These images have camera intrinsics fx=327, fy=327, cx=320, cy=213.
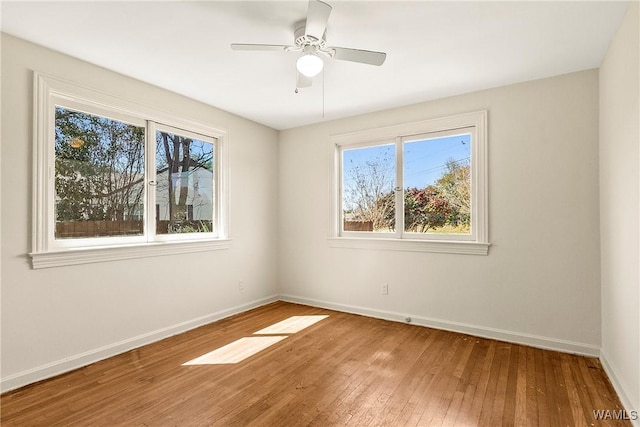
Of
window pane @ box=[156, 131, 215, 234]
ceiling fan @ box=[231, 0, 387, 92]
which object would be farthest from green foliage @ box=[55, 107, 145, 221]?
ceiling fan @ box=[231, 0, 387, 92]

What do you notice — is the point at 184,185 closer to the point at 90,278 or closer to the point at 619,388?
the point at 90,278

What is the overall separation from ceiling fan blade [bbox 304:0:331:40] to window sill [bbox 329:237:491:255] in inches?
94.0

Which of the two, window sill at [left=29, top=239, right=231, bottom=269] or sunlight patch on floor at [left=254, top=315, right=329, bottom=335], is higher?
window sill at [left=29, top=239, right=231, bottom=269]

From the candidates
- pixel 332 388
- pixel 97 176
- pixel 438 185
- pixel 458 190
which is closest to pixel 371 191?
pixel 438 185

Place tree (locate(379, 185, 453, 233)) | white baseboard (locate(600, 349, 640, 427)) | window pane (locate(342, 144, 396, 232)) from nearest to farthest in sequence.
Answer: white baseboard (locate(600, 349, 640, 427)) → tree (locate(379, 185, 453, 233)) → window pane (locate(342, 144, 396, 232))

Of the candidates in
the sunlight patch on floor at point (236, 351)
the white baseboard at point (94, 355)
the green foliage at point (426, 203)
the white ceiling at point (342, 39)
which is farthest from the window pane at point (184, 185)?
the green foliage at point (426, 203)

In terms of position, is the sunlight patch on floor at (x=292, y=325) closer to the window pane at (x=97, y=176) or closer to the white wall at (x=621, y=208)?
the window pane at (x=97, y=176)

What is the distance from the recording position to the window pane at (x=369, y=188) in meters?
3.97

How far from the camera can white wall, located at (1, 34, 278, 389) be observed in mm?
2289

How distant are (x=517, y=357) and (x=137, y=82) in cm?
417

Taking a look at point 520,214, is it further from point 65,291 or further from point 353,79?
point 65,291

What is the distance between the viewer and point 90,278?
8.86ft

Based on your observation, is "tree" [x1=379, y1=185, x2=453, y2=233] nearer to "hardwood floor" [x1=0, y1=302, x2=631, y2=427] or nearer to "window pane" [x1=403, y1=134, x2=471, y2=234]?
"window pane" [x1=403, y1=134, x2=471, y2=234]

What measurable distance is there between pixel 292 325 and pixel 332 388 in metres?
1.38
